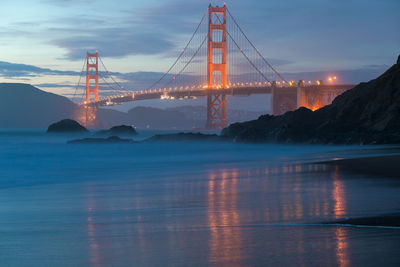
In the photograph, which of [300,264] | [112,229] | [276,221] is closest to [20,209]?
[112,229]

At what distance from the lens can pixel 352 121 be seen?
69.6 feet

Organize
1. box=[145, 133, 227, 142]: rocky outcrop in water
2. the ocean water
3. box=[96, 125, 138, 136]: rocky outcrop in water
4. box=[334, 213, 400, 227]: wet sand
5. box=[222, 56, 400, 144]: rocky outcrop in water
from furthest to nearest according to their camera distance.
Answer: box=[96, 125, 138, 136]: rocky outcrop in water < box=[145, 133, 227, 142]: rocky outcrop in water < box=[222, 56, 400, 144]: rocky outcrop in water < box=[334, 213, 400, 227]: wet sand < the ocean water

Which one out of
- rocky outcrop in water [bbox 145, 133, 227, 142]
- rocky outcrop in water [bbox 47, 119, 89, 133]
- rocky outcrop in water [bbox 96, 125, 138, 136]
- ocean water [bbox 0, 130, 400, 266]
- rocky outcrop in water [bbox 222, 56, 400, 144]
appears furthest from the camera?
rocky outcrop in water [bbox 47, 119, 89, 133]

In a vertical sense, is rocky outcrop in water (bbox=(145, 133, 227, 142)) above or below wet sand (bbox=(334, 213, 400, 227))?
below

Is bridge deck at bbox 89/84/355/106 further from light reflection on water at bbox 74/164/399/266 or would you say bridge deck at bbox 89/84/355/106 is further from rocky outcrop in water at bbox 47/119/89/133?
light reflection on water at bbox 74/164/399/266

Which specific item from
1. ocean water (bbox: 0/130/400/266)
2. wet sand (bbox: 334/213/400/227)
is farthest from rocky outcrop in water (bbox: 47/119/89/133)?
wet sand (bbox: 334/213/400/227)

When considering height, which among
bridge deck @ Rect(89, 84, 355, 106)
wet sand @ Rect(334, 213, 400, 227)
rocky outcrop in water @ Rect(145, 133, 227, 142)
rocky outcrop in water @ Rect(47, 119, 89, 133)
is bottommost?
rocky outcrop in water @ Rect(145, 133, 227, 142)

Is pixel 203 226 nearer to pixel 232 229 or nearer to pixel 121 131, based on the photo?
pixel 232 229

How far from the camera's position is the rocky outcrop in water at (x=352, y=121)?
19.1 m

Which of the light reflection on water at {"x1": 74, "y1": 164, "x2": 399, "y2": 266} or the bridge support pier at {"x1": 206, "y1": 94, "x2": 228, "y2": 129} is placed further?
the bridge support pier at {"x1": 206, "y1": 94, "x2": 228, "y2": 129}

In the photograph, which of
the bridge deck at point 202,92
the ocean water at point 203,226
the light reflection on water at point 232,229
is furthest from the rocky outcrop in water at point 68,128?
the light reflection on water at point 232,229

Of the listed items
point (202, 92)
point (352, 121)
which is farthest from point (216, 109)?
point (352, 121)

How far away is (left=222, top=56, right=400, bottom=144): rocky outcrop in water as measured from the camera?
19.1 meters

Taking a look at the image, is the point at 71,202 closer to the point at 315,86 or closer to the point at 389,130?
the point at 389,130
